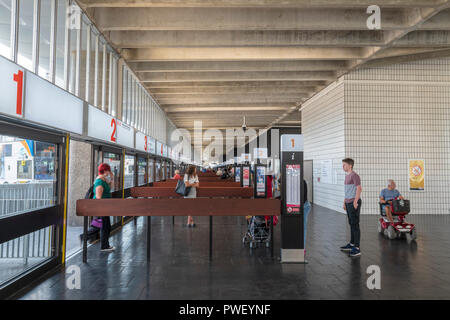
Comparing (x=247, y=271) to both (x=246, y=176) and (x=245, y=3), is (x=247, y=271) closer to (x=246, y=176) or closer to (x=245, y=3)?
(x=245, y=3)

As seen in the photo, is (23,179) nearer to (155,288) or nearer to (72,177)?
(155,288)

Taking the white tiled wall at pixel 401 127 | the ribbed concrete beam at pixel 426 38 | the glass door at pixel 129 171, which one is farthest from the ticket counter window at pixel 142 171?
the ribbed concrete beam at pixel 426 38

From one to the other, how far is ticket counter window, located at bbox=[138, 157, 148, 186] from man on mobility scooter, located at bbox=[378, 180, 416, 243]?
22.7 ft

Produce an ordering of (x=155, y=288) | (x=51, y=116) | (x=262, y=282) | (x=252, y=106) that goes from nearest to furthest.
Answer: (x=155, y=288) < (x=262, y=282) < (x=51, y=116) < (x=252, y=106)

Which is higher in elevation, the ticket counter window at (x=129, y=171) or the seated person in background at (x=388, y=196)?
the ticket counter window at (x=129, y=171)

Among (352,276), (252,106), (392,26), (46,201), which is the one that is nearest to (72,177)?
(46,201)

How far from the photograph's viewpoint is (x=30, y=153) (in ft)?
13.0

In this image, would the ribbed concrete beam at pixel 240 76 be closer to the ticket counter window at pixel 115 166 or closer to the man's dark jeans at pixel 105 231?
the ticket counter window at pixel 115 166

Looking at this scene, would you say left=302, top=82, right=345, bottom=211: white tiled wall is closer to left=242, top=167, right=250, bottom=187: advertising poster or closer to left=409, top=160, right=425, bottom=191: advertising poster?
left=409, top=160, right=425, bottom=191: advertising poster

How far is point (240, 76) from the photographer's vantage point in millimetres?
9844

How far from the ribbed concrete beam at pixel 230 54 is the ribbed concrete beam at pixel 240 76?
1611mm

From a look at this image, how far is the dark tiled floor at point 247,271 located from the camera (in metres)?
3.41

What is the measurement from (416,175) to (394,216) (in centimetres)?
397
